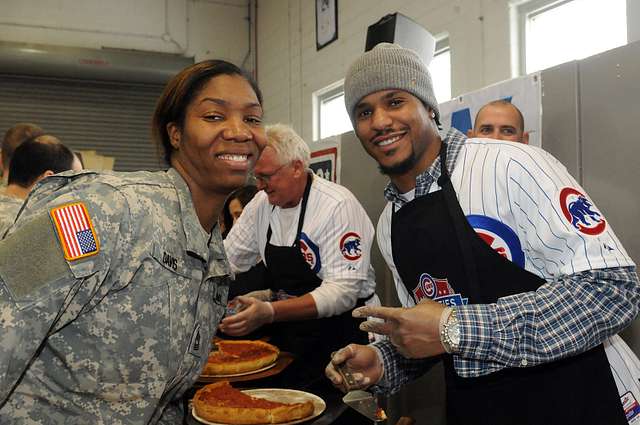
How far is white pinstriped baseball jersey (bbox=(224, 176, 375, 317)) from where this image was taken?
2355mm

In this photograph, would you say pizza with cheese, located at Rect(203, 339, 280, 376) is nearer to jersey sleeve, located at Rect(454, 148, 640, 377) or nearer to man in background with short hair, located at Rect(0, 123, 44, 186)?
jersey sleeve, located at Rect(454, 148, 640, 377)

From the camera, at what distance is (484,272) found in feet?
4.17

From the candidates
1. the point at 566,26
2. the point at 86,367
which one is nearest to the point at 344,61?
the point at 566,26

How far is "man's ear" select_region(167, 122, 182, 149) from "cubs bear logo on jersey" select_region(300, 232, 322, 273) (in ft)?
4.22

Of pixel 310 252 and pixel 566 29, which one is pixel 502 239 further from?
pixel 566 29

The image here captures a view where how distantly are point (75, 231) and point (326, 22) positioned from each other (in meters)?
4.65

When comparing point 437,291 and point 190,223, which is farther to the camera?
point 437,291

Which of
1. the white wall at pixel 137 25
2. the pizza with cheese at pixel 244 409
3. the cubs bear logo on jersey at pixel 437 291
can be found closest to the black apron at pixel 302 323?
the pizza with cheese at pixel 244 409

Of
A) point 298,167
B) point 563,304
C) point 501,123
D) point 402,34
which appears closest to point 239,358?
point 298,167

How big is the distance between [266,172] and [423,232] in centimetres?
128

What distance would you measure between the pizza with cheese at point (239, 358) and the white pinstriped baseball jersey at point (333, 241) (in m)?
0.37

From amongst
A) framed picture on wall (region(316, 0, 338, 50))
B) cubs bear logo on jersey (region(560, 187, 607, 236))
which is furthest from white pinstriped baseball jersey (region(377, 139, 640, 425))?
framed picture on wall (region(316, 0, 338, 50))

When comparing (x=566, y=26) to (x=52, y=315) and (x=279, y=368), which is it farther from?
(x=52, y=315)

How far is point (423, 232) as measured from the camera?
1.40 metres
